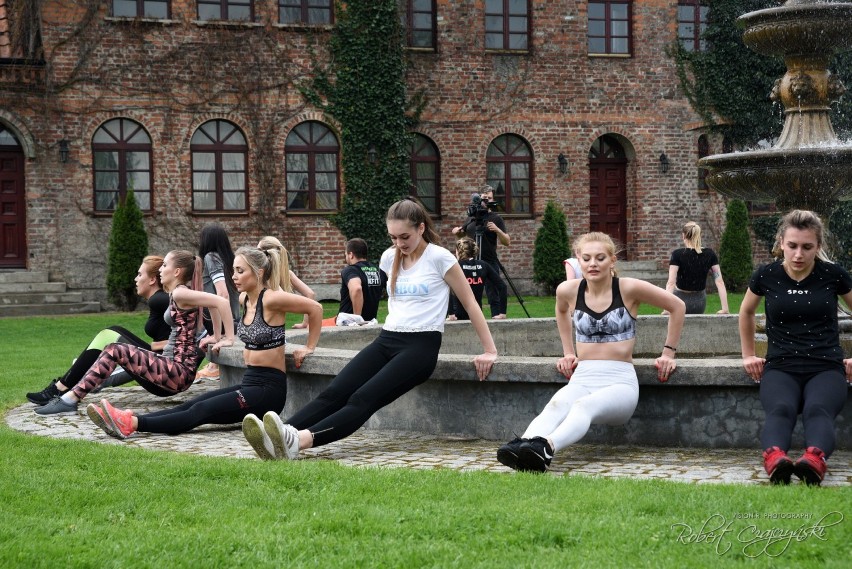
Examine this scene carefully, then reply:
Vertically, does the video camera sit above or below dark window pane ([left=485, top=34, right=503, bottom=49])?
below

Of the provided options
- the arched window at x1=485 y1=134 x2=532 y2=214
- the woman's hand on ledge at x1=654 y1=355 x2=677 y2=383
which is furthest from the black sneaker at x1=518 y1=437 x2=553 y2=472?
the arched window at x1=485 y1=134 x2=532 y2=214

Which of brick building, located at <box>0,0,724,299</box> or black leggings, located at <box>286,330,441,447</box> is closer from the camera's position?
black leggings, located at <box>286,330,441,447</box>

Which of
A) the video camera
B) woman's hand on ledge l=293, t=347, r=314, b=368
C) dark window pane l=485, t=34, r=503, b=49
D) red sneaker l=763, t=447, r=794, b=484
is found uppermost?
dark window pane l=485, t=34, r=503, b=49

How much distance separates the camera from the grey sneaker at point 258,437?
20.6 ft

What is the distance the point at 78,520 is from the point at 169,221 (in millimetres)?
19010

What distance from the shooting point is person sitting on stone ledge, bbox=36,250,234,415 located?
27.6 ft

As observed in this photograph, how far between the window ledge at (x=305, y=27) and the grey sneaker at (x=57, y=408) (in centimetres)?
1624

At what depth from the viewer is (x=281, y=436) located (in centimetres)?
635

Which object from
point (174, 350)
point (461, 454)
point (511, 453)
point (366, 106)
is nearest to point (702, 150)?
point (366, 106)

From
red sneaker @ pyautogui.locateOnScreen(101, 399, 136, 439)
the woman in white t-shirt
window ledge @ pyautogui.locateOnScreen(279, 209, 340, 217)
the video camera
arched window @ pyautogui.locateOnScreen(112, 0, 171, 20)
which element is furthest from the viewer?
window ledge @ pyautogui.locateOnScreen(279, 209, 340, 217)

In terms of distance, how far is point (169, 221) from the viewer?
23.4 meters

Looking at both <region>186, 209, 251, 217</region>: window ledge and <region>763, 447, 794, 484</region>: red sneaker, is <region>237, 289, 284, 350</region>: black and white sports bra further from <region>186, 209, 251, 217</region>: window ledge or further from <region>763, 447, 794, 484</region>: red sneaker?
<region>186, 209, 251, 217</region>: window ledge

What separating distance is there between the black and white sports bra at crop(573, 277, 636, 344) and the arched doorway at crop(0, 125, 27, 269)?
60.3ft

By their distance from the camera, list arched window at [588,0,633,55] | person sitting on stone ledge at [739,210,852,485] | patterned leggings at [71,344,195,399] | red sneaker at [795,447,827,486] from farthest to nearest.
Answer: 1. arched window at [588,0,633,55]
2. patterned leggings at [71,344,195,399]
3. person sitting on stone ledge at [739,210,852,485]
4. red sneaker at [795,447,827,486]
